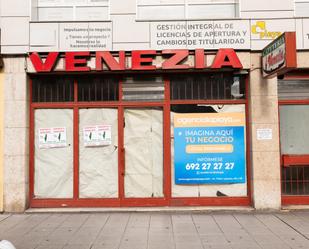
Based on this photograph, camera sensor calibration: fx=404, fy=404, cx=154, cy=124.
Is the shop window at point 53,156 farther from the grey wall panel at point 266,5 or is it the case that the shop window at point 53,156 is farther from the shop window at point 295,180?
the shop window at point 295,180

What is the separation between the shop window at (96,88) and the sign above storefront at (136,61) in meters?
0.40

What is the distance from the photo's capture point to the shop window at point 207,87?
9234 mm

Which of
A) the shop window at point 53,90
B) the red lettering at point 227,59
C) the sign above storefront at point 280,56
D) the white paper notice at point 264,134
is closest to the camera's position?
the sign above storefront at point 280,56

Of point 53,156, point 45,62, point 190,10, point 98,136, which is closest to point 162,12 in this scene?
point 190,10

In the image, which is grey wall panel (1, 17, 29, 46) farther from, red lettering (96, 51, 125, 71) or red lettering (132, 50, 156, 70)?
red lettering (132, 50, 156, 70)

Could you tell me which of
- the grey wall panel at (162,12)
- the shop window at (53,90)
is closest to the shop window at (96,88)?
the shop window at (53,90)

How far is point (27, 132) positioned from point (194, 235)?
4.49 meters

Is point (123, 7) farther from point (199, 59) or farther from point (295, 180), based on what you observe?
point (295, 180)

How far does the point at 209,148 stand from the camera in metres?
9.17

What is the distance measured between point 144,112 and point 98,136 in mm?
1185

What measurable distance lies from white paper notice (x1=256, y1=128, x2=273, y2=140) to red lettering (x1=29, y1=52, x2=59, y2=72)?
4.77 m

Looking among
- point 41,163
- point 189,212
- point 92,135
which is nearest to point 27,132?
point 41,163

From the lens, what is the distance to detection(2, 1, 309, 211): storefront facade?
8953 mm

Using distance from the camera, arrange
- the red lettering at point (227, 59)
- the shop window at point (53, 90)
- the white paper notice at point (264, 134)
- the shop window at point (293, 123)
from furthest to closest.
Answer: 1. the shop window at point (53, 90)
2. the shop window at point (293, 123)
3. the white paper notice at point (264, 134)
4. the red lettering at point (227, 59)
